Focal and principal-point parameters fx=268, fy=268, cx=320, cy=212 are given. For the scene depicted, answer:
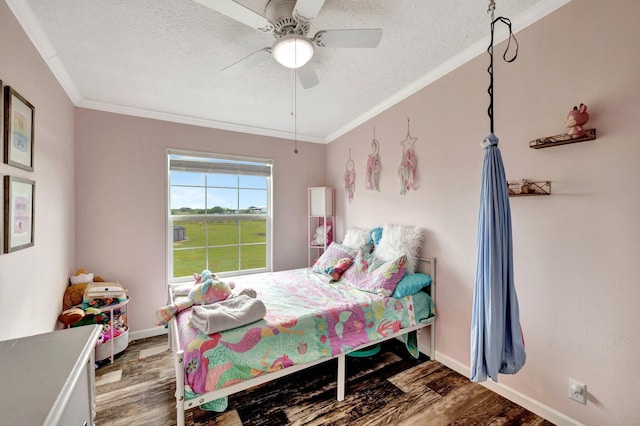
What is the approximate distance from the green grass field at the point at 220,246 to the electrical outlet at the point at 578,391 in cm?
317

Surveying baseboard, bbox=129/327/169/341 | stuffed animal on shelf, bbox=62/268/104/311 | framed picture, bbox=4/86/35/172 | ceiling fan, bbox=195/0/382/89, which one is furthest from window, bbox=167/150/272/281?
ceiling fan, bbox=195/0/382/89

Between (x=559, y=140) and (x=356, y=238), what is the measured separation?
6.76ft

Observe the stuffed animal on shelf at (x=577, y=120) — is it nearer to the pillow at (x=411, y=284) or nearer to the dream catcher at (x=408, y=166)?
the dream catcher at (x=408, y=166)

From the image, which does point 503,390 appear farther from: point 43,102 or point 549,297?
point 43,102

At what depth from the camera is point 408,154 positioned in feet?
Answer: 9.17

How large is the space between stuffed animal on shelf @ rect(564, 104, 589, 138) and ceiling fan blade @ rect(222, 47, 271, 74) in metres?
1.87

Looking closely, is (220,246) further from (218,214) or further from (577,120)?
(577,120)

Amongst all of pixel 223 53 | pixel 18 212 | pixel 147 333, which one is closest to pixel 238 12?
pixel 223 53

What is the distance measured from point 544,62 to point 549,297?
62.1 inches

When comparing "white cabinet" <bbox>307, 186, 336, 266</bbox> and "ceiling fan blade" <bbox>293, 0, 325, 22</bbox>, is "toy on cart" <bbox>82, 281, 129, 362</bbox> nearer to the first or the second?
"white cabinet" <bbox>307, 186, 336, 266</bbox>

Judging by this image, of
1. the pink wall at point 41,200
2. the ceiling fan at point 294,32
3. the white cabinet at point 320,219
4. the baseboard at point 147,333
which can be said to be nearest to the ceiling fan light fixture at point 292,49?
the ceiling fan at point 294,32

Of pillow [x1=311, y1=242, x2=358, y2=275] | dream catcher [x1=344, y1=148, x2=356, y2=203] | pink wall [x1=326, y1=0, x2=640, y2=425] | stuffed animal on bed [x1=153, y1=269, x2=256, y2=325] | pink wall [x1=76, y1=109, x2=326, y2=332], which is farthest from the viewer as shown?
dream catcher [x1=344, y1=148, x2=356, y2=203]

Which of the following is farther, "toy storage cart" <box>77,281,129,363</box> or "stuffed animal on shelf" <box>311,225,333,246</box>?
"stuffed animal on shelf" <box>311,225,333,246</box>

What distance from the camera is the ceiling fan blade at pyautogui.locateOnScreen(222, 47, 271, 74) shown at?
1.71 m
